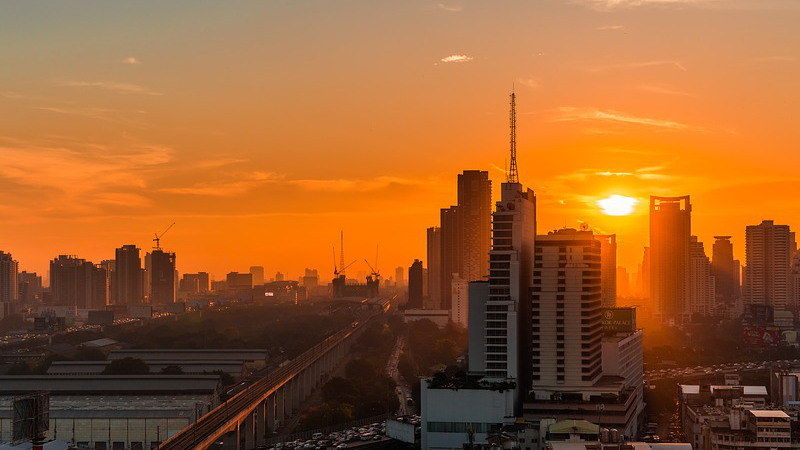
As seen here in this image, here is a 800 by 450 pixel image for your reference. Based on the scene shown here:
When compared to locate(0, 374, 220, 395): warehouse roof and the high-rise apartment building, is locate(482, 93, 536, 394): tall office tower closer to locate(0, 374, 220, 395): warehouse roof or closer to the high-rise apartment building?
the high-rise apartment building

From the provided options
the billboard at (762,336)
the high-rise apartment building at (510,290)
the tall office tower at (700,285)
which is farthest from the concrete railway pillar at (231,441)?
the tall office tower at (700,285)

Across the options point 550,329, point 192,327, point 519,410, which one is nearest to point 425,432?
point 519,410

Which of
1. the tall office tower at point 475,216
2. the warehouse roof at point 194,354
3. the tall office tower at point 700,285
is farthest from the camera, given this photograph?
the tall office tower at point 700,285

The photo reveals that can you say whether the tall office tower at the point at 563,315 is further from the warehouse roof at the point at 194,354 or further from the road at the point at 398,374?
the warehouse roof at the point at 194,354

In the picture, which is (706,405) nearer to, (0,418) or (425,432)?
(425,432)

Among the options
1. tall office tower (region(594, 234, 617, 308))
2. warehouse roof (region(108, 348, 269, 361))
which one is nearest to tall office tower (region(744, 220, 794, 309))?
tall office tower (region(594, 234, 617, 308))

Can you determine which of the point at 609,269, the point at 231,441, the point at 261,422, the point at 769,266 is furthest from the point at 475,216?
the point at 231,441
